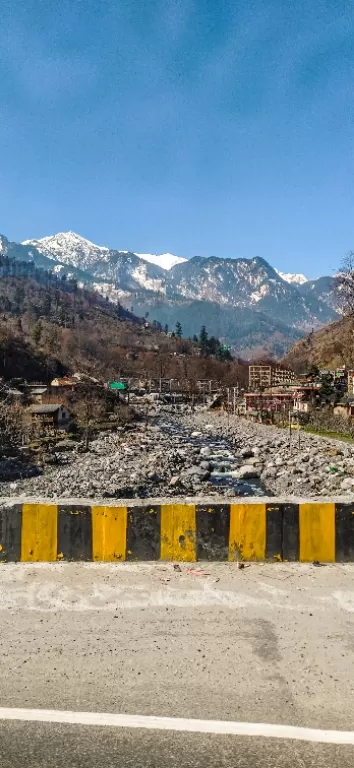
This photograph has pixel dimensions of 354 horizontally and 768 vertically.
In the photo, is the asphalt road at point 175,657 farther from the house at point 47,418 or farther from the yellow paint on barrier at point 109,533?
the house at point 47,418

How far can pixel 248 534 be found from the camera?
743cm

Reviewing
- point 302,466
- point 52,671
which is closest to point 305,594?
point 52,671

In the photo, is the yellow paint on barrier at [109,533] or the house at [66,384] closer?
the yellow paint on barrier at [109,533]

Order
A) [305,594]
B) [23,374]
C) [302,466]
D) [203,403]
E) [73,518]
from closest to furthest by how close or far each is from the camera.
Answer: [305,594] < [73,518] < [302,466] < [23,374] < [203,403]

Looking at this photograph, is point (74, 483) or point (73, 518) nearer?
point (73, 518)

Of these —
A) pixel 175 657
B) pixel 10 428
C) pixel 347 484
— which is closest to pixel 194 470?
pixel 347 484

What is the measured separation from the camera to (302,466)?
37375mm

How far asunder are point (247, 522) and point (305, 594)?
132cm

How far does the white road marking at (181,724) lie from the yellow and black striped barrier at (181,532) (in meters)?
3.22

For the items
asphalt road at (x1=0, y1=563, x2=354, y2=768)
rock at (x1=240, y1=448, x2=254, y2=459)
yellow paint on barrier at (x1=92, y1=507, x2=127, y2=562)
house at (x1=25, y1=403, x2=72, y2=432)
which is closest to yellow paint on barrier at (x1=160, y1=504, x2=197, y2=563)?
asphalt road at (x1=0, y1=563, x2=354, y2=768)

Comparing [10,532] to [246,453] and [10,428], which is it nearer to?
[246,453]

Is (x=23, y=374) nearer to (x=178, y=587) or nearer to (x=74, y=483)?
(x=74, y=483)

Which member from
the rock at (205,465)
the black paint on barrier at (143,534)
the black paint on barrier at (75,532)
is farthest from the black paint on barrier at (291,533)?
the rock at (205,465)

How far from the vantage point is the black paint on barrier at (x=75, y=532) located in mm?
7352
